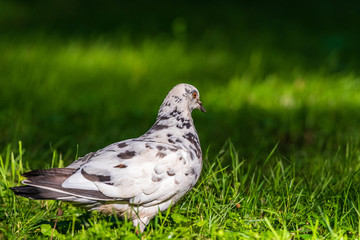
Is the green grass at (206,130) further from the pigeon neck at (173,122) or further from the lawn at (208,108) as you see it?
the pigeon neck at (173,122)

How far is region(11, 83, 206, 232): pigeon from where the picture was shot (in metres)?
2.88

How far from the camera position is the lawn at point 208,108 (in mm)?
3184

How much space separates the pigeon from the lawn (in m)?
0.12

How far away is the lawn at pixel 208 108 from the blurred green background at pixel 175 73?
22 mm

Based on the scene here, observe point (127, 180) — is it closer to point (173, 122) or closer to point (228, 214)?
point (173, 122)

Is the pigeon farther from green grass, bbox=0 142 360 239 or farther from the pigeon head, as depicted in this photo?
the pigeon head

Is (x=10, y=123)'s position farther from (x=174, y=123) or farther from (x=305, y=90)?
(x=305, y=90)

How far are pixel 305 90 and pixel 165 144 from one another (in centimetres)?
344

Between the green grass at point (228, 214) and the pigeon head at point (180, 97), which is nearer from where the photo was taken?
the green grass at point (228, 214)

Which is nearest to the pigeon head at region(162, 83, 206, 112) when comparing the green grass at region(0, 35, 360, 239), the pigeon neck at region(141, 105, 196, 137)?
the pigeon neck at region(141, 105, 196, 137)

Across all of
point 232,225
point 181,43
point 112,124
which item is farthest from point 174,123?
point 181,43

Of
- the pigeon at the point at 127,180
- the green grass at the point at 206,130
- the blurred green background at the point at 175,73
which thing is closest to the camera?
the pigeon at the point at 127,180

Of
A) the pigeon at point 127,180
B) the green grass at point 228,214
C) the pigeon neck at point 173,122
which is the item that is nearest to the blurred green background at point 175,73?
the green grass at point 228,214

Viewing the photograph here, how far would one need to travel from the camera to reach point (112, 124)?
5.24m
